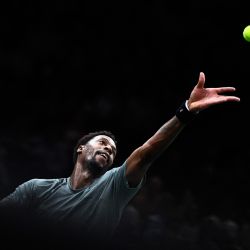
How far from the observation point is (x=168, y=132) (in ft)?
9.64

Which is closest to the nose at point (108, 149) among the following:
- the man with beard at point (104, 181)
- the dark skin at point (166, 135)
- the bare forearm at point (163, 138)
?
the man with beard at point (104, 181)

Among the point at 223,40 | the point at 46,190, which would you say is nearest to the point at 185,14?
the point at 223,40

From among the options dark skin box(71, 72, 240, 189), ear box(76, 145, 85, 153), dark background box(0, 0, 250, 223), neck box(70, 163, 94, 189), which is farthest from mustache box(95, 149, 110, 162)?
dark background box(0, 0, 250, 223)

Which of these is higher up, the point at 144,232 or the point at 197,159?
the point at 197,159

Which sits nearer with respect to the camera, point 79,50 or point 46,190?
point 46,190

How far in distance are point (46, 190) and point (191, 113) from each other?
1294 mm

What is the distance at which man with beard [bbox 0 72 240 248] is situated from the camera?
294cm

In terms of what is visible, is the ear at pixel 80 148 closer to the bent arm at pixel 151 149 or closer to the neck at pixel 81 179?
the neck at pixel 81 179

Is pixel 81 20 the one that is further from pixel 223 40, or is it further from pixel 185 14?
pixel 223 40

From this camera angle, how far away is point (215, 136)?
719 centimetres

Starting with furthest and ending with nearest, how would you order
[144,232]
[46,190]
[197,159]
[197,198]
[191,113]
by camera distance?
[197,159], [197,198], [144,232], [46,190], [191,113]

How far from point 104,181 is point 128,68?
3.63 metres

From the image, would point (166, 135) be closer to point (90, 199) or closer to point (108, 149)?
point (90, 199)

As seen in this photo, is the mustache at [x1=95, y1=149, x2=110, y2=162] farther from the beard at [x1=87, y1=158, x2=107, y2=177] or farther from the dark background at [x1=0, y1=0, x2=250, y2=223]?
the dark background at [x1=0, y1=0, x2=250, y2=223]
